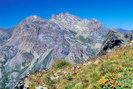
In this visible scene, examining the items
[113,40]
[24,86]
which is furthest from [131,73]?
[113,40]

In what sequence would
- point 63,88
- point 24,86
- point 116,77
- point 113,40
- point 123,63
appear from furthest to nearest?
1. point 113,40
2. point 24,86
3. point 63,88
4. point 123,63
5. point 116,77

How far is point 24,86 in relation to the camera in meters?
26.7

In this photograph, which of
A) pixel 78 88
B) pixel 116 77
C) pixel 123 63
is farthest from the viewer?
pixel 123 63

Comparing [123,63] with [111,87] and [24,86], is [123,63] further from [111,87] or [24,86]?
[24,86]

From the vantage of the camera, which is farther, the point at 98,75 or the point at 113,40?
the point at 113,40

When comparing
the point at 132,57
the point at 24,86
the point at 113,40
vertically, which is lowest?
the point at 24,86

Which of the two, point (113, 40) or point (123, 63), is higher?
point (113, 40)

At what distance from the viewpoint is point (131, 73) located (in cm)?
1634

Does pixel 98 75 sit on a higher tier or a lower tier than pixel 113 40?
lower

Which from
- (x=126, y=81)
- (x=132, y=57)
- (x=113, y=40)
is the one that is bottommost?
(x=126, y=81)

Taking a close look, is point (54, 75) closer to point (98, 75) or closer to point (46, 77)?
point (46, 77)

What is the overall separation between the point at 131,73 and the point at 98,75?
333cm

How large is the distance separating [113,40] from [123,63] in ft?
89.5

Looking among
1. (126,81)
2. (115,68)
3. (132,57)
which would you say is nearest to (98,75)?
(115,68)
